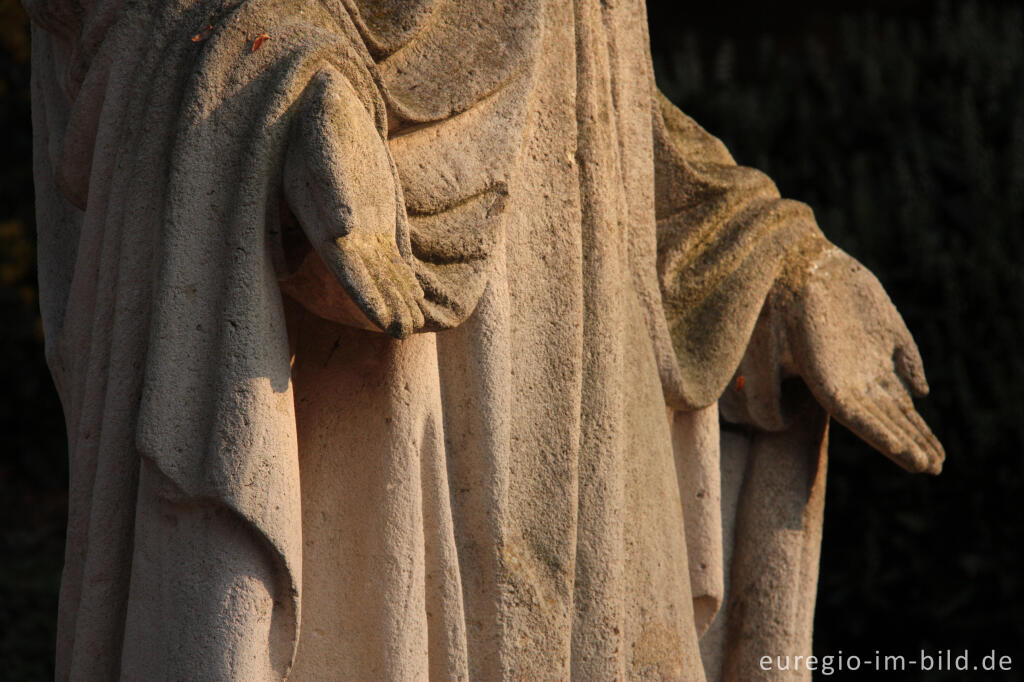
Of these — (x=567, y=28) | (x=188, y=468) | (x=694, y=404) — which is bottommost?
(x=188, y=468)

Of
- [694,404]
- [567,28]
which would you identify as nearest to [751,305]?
[694,404]

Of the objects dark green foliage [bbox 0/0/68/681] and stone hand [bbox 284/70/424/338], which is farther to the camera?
dark green foliage [bbox 0/0/68/681]

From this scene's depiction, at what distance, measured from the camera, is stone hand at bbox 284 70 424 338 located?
5.49ft

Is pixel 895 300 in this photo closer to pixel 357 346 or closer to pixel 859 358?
pixel 859 358

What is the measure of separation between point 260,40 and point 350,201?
0.22 metres

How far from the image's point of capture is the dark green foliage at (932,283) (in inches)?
176

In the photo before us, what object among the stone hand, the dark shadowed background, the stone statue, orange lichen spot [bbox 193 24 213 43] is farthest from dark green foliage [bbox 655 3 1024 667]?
orange lichen spot [bbox 193 24 213 43]

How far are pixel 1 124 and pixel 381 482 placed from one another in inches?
158

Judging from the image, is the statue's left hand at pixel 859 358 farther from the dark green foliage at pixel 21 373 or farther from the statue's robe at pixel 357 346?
the dark green foliage at pixel 21 373

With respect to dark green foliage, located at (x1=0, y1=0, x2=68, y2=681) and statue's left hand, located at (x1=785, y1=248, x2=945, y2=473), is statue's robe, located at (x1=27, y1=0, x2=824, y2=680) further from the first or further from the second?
dark green foliage, located at (x1=0, y1=0, x2=68, y2=681)

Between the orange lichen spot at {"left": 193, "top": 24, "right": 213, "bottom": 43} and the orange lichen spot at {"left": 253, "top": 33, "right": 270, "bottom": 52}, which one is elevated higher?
the orange lichen spot at {"left": 193, "top": 24, "right": 213, "bottom": 43}

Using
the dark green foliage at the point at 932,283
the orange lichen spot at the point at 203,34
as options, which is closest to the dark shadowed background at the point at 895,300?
the dark green foliage at the point at 932,283

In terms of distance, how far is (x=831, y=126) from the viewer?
512 centimetres

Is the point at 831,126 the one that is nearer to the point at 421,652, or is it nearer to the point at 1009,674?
the point at 1009,674
